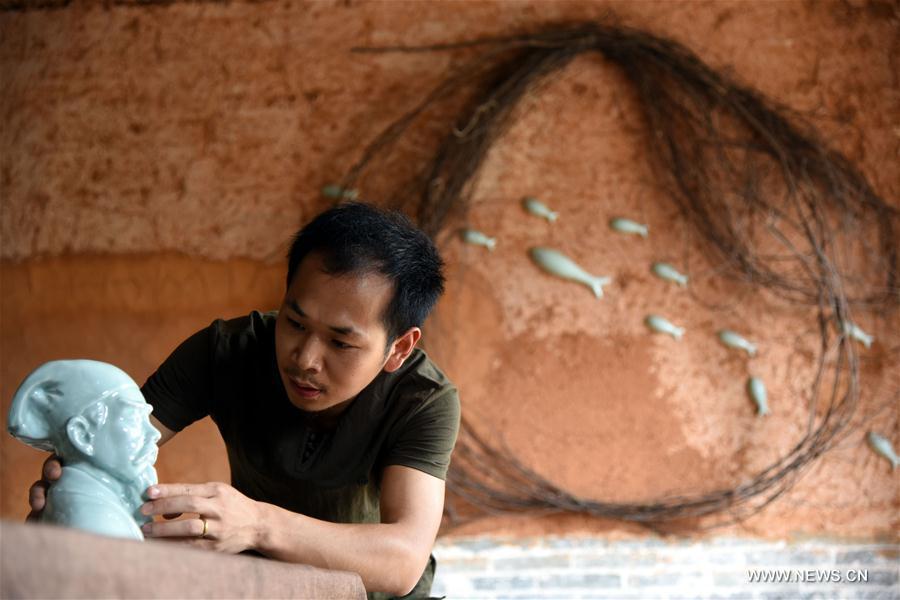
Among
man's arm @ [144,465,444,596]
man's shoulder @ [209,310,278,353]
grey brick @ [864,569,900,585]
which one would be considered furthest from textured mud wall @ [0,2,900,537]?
man's arm @ [144,465,444,596]

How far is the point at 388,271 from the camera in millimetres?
1565

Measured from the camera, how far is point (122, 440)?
45.7 inches

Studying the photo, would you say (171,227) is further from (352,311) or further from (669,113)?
(352,311)

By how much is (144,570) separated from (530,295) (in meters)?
2.52

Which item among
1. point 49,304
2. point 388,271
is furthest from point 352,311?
point 49,304

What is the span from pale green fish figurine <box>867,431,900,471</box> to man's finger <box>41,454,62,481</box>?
9.46 ft

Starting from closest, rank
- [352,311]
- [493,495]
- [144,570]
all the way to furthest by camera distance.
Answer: [144,570], [352,311], [493,495]

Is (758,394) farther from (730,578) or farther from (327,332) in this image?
(327,332)

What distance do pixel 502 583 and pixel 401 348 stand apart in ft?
5.92

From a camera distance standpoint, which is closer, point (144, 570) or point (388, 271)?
point (144, 570)

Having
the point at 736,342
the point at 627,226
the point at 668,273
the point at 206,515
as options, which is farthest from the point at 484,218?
the point at 206,515

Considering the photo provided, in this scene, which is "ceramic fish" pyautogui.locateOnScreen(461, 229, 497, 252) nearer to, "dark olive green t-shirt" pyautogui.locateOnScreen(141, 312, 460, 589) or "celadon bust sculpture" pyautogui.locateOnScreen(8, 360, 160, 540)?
"dark olive green t-shirt" pyautogui.locateOnScreen(141, 312, 460, 589)

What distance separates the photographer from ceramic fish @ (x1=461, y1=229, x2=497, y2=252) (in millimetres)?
3268

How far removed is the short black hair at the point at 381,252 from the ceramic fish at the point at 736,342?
1903 mm
